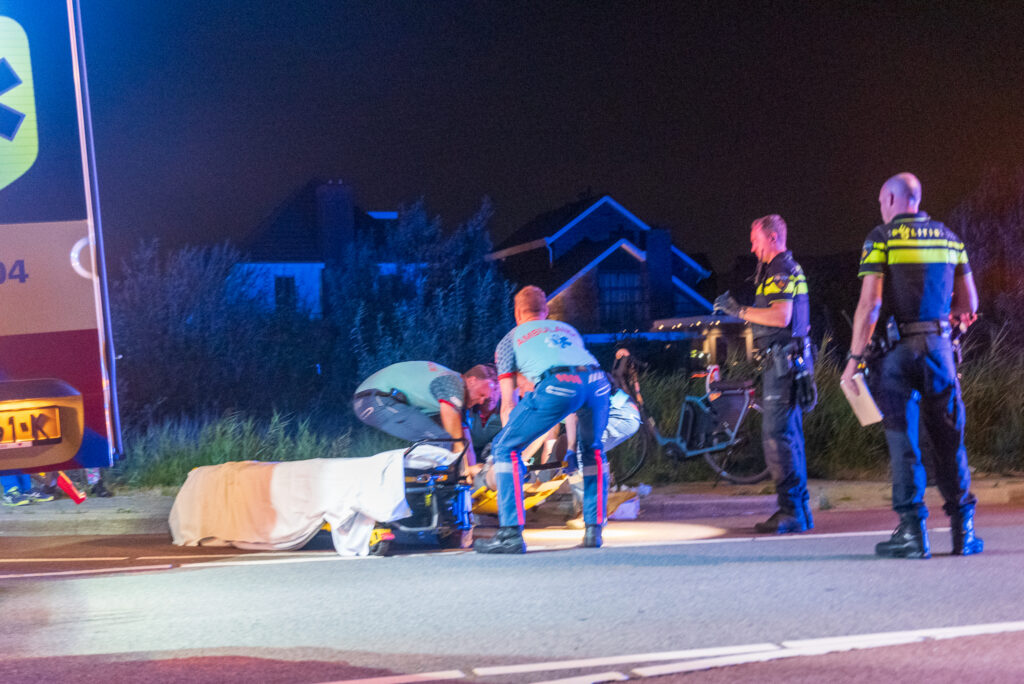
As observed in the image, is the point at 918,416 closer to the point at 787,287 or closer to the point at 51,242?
the point at 787,287

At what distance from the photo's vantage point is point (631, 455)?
472 inches

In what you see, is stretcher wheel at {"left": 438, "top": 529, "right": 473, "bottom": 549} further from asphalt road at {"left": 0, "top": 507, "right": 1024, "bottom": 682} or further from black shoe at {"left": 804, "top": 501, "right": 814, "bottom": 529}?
black shoe at {"left": 804, "top": 501, "right": 814, "bottom": 529}

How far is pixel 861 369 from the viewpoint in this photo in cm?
721

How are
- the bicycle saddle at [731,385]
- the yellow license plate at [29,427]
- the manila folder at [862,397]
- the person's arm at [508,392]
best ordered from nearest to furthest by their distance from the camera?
the yellow license plate at [29,427]
the manila folder at [862,397]
the person's arm at [508,392]
the bicycle saddle at [731,385]

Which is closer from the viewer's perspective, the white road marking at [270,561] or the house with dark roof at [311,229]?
the white road marking at [270,561]

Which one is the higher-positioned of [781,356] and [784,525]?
[781,356]

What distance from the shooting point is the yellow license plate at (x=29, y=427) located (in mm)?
5133

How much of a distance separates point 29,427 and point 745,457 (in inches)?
325

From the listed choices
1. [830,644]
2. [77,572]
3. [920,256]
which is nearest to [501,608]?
[830,644]

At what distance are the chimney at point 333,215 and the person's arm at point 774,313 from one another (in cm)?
3424

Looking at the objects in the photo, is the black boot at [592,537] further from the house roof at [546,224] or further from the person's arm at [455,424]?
the house roof at [546,224]

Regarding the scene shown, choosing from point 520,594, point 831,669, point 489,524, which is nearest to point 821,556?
point 520,594

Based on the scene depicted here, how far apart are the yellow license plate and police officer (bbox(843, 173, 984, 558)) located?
4.45m

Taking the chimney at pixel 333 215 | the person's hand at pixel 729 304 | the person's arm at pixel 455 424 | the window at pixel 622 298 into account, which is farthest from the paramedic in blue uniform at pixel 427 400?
the window at pixel 622 298
